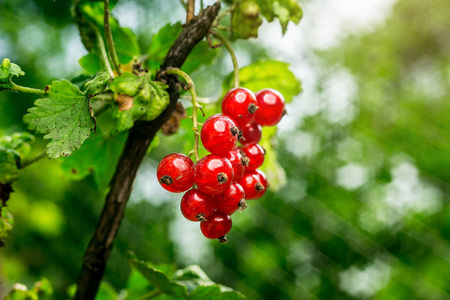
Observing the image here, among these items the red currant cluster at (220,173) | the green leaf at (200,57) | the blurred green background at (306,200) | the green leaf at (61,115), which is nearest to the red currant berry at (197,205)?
the red currant cluster at (220,173)

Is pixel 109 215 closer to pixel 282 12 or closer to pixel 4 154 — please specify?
pixel 4 154

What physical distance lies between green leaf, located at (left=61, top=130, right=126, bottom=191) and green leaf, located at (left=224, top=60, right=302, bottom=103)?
0.59 feet

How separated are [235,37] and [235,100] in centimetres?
12

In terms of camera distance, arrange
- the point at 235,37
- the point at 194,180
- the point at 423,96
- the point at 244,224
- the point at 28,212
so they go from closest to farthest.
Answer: the point at 194,180
the point at 235,37
the point at 28,212
the point at 244,224
the point at 423,96

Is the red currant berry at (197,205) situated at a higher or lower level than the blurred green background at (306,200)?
lower

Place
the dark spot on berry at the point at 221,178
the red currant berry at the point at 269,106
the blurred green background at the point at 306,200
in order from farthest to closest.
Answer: the blurred green background at the point at 306,200
the red currant berry at the point at 269,106
the dark spot on berry at the point at 221,178

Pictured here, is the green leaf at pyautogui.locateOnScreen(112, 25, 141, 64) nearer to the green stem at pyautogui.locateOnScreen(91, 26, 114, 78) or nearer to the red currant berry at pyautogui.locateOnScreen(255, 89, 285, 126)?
the green stem at pyautogui.locateOnScreen(91, 26, 114, 78)

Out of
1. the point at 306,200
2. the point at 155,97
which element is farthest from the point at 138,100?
the point at 306,200

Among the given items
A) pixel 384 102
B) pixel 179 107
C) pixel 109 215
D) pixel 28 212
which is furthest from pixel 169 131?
pixel 384 102

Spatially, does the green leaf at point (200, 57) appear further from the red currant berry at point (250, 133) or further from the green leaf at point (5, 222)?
the green leaf at point (5, 222)

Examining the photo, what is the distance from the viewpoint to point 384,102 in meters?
2.11

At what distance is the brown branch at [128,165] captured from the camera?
40 cm

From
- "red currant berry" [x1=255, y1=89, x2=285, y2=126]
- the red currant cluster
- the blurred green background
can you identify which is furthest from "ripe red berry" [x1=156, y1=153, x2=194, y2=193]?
the blurred green background

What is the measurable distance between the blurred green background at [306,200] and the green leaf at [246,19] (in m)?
0.97
